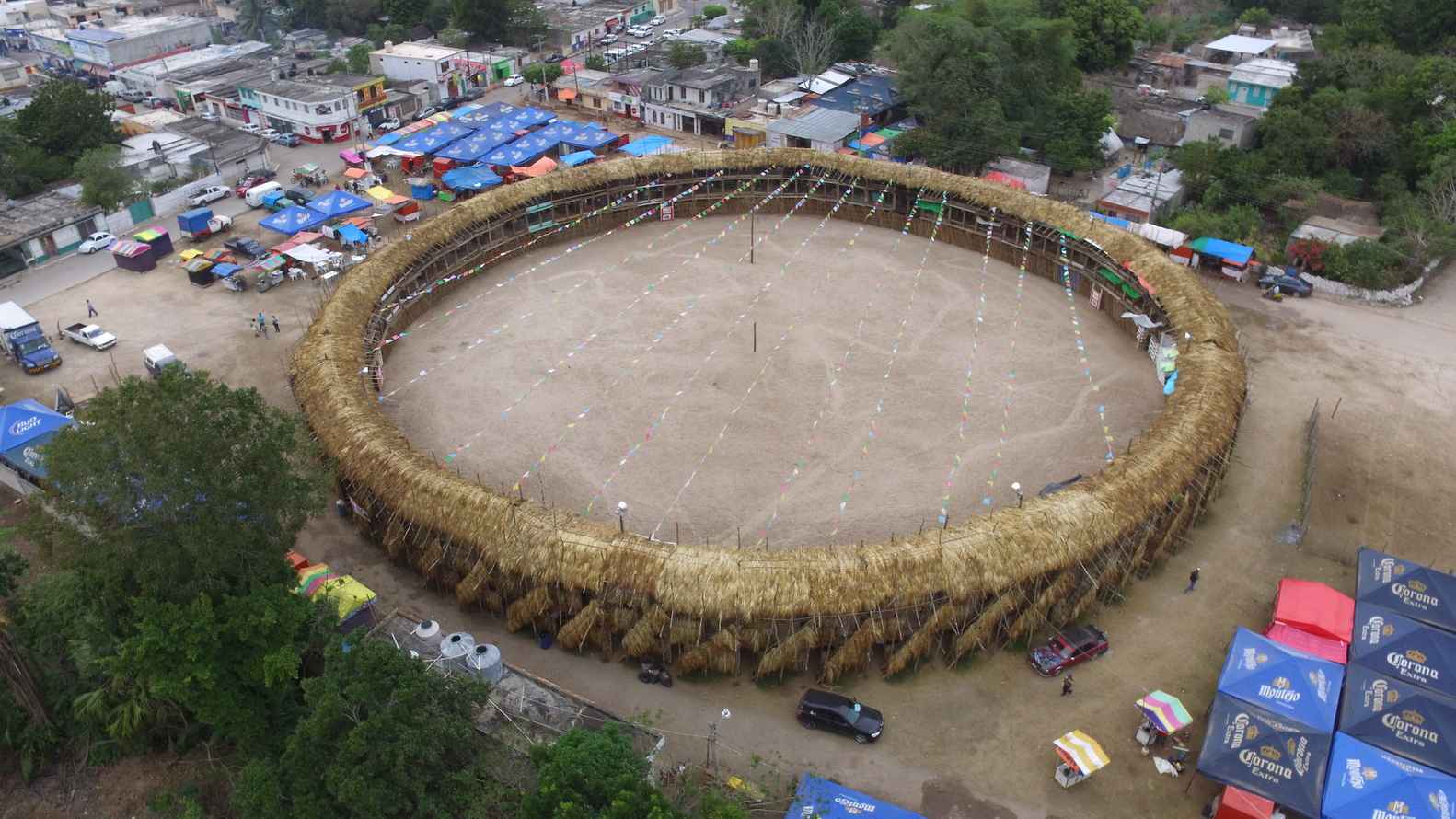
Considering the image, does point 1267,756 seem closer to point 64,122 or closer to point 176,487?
point 176,487

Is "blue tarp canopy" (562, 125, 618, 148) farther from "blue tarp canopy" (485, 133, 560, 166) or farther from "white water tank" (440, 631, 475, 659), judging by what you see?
"white water tank" (440, 631, 475, 659)

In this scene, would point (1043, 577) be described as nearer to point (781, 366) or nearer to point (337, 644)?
point (781, 366)

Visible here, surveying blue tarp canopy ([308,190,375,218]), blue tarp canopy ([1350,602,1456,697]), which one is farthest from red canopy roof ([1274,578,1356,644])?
blue tarp canopy ([308,190,375,218])

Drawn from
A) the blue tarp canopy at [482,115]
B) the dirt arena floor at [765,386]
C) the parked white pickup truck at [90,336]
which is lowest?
the dirt arena floor at [765,386]

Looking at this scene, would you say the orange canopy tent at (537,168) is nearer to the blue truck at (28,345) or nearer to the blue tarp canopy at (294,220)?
the blue tarp canopy at (294,220)

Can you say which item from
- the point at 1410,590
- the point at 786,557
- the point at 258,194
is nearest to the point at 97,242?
the point at 258,194

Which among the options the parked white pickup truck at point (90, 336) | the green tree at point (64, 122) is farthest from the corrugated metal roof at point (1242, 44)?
the green tree at point (64, 122)

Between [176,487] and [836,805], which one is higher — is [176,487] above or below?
above
